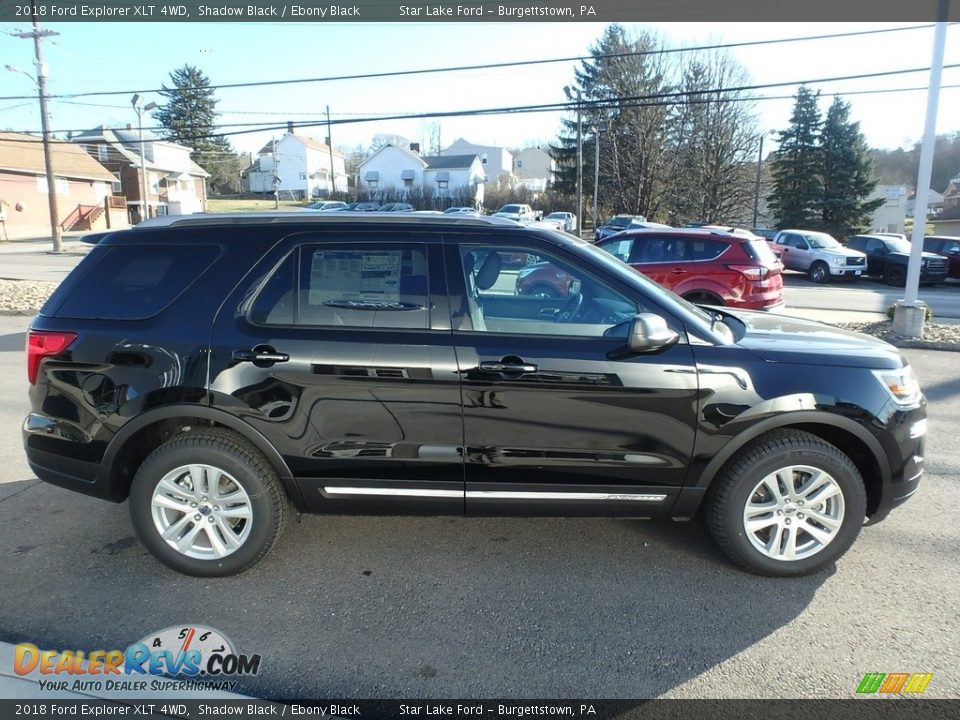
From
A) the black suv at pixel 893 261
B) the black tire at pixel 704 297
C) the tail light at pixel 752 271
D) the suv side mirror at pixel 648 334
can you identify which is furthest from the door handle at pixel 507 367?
the black suv at pixel 893 261

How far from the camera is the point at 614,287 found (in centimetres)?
322

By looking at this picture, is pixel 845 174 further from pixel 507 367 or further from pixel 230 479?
pixel 230 479

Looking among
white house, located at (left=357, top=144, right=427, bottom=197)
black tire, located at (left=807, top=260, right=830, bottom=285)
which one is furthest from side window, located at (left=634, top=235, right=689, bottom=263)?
white house, located at (left=357, top=144, right=427, bottom=197)

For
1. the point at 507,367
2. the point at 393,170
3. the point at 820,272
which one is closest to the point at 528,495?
the point at 507,367

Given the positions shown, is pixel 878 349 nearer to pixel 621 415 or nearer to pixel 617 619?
pixel 621 415

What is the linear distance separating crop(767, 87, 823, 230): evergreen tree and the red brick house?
1795 inches

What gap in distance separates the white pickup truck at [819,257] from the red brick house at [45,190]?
38.5 metres

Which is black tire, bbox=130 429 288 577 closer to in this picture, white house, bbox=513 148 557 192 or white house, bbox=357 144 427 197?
white house, bbox=357 144 427 197

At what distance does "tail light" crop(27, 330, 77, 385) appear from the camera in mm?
3234

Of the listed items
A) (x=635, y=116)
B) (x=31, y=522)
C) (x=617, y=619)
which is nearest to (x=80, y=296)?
(x=31, y=522)

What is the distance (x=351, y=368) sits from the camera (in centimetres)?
310

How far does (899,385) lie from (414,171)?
72.3 meters

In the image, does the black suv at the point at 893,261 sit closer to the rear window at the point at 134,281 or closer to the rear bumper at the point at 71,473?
the rear window at the point at 134,281

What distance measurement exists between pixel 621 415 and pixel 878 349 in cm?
151
